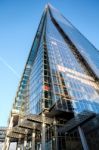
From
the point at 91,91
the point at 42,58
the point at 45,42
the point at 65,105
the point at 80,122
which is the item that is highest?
the point at 45,42

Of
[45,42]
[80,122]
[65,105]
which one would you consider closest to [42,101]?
[65,105]

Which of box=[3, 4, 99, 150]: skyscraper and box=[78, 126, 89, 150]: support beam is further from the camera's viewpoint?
box=[3, 4, 99, 150]: skyscraper

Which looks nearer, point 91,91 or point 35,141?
point 35,141

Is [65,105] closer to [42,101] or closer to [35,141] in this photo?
[42,101]

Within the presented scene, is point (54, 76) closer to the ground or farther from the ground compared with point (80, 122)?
farther from the ground

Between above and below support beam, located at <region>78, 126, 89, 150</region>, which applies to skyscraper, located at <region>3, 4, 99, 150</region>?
above

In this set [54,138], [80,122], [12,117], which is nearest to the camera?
[80,122]

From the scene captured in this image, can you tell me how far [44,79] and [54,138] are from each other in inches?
→ 509

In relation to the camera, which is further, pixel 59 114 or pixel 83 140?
pixel 59 114

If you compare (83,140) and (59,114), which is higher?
(59,114)

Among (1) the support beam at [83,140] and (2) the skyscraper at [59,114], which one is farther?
(2) the skyscraper at [59,114]

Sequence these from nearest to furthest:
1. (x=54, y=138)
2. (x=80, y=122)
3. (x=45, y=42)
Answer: (x=80, y=122) → (x=54, y=138) → (x=45, y=42)

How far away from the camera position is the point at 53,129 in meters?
28.5

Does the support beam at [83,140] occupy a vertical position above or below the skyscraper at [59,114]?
below
